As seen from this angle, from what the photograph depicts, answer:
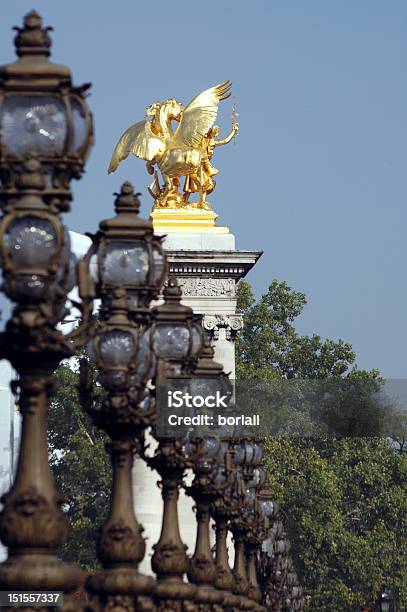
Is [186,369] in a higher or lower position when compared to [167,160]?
lower

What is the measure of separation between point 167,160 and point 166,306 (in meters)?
39.6

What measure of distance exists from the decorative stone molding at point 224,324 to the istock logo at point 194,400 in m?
27.7

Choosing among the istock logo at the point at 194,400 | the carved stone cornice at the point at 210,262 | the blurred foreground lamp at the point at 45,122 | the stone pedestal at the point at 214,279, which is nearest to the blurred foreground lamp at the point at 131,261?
the istock logo at the point at 194,400

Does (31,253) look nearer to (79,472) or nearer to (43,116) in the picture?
(43,116)

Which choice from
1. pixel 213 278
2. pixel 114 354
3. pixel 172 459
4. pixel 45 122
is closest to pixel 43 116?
pixel 45 122

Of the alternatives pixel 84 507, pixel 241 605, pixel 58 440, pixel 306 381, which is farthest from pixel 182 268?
pixel 306 381

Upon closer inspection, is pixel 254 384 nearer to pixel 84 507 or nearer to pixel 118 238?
pixel 84 507

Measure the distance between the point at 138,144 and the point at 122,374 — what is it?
44.5 meters

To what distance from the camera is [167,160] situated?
62.5m

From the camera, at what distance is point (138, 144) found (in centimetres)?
6331

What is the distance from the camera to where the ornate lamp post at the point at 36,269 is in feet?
→ 47.6

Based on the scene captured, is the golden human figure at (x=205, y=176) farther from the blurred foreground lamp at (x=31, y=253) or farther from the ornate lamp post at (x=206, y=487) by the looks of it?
the blurred foreground lamp at (x=31, y=253)

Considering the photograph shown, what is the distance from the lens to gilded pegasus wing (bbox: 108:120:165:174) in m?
62.8

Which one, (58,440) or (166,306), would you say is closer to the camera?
(166,306)
